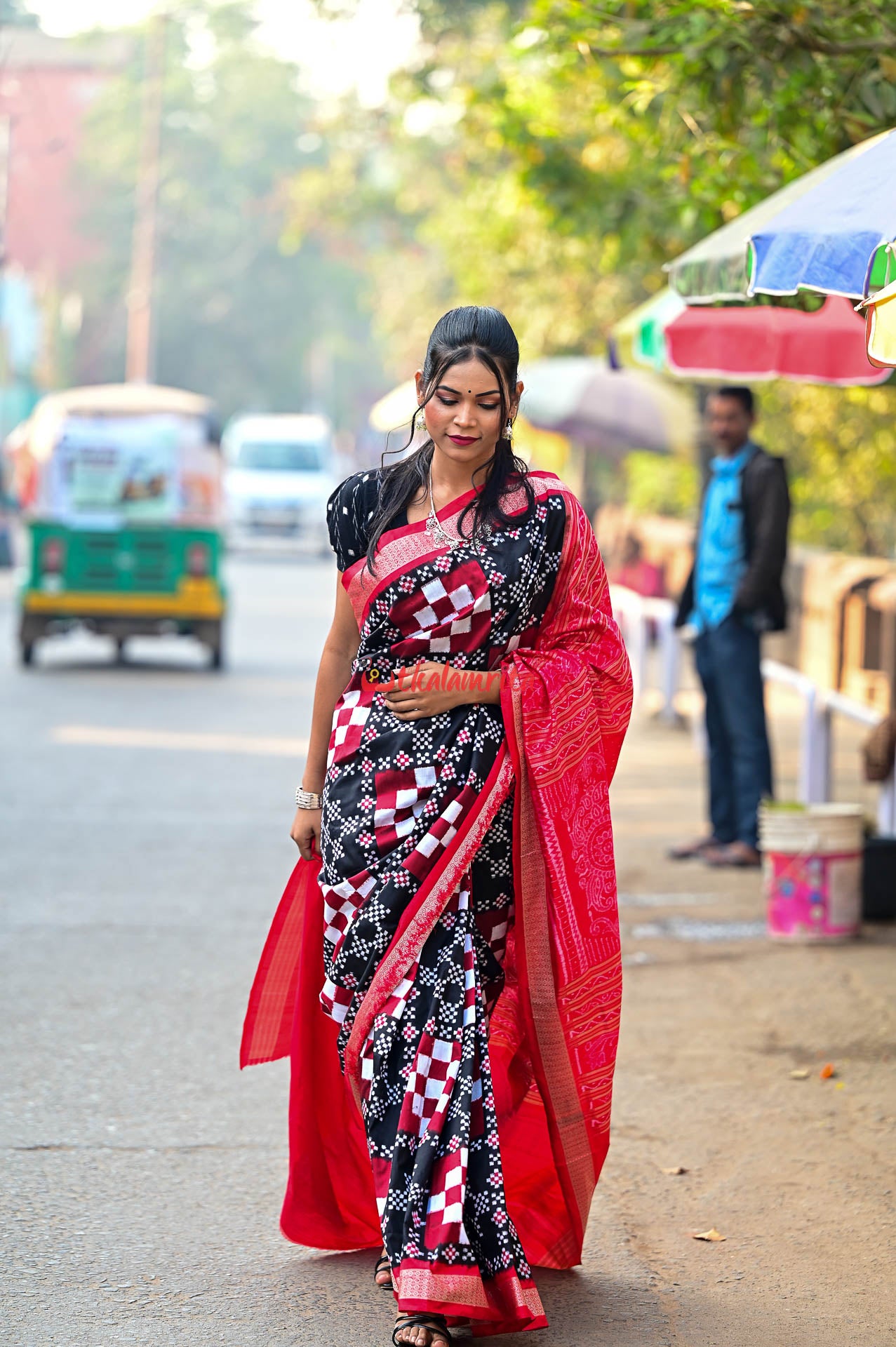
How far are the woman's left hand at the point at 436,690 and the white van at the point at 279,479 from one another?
3244 cm

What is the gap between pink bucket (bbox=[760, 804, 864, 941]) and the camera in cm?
714

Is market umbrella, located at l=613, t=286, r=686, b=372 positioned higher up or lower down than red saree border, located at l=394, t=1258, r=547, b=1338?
higher up

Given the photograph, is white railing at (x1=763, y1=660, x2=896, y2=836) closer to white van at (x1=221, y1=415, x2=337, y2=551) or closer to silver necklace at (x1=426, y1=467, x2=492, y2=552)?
silver necklace at (x1=426, y1=467, x2=492, y2=552)

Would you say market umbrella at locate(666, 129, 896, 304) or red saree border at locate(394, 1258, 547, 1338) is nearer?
red saree border at locate(394, 1258, 547, 1338)

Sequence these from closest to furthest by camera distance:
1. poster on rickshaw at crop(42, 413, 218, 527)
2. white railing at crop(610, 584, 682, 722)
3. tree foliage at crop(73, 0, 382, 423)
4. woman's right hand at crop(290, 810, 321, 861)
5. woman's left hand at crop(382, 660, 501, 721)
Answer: woman's left hand at crop(382, 660, 501, 721)
woman's right hand at crop(290, 810, 321, 861)
white railing at crop(610, 584, 682, 722)
poster on rickshaw at crop(42, 413, 218, 527)
tree foliage at crop(73, 0, 382, 423)

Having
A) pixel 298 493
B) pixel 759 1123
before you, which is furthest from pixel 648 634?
pixel 298 493

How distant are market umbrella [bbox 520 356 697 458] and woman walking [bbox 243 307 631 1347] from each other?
12.0 meters

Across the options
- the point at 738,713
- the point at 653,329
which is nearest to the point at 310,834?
the point at 653,329

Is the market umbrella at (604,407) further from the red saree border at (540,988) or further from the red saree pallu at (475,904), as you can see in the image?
the red saree border at (540,988)

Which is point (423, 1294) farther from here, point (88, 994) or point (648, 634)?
point (648, 634)

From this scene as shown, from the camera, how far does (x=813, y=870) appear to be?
7180mm

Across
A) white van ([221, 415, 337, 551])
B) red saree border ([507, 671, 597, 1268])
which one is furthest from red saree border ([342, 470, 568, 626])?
white van ([221, 415, 337, 551])

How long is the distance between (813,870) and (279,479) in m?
31.0

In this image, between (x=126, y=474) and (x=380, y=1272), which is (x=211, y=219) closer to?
(x=126, y=474)
